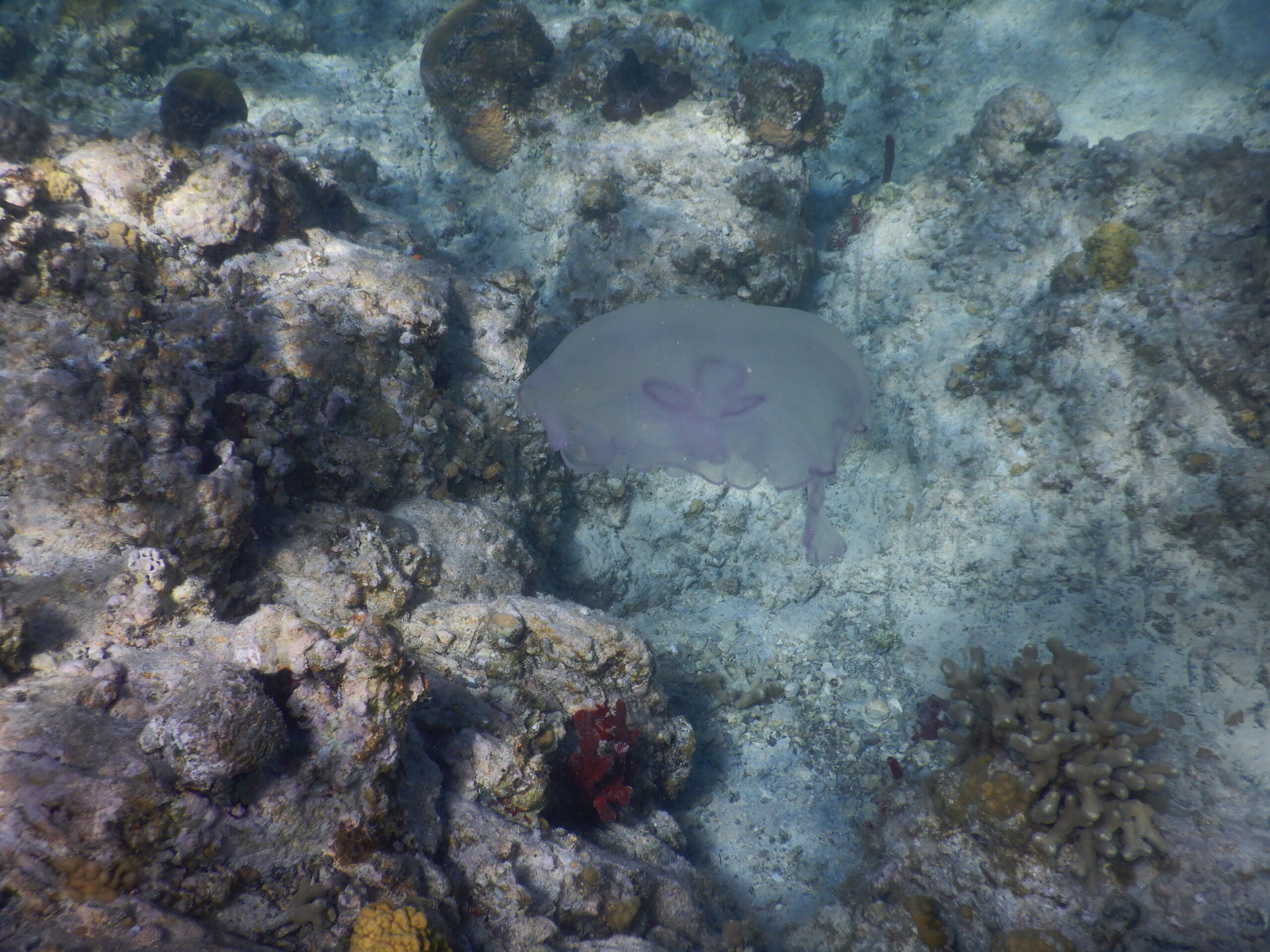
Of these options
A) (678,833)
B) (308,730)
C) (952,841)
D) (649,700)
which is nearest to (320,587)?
(308,730)

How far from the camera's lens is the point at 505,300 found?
17.1ft

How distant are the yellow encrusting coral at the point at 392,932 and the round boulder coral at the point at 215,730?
0.70 meters

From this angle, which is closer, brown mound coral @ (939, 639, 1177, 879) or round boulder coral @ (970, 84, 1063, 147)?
brown mound coral @ (939, 639, 1177, 879)

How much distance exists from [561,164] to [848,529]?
536 cm

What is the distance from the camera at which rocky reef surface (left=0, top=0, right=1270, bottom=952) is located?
2438mm

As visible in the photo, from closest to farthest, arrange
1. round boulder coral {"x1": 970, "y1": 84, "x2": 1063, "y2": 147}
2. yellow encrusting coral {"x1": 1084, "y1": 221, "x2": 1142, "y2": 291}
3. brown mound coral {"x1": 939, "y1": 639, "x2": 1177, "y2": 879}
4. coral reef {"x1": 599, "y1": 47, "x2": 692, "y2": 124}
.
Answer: brown mound coral {"x1": 939, "y1": 639, "x2": 1177, "y2": 879} < yellow encrusting coral {"x1": 1084, "y1": 221, "x2": 1142, "y2": 291} < round boulder coral {"x1": 970, "y1": 84, "x2": 1063, "y2": 147} < coral reef {"x1": 599, "y1": 47, "x2": 692, "y2": 124}

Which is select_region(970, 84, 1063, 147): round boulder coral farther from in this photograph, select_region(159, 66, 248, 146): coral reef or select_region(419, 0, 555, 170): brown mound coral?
select_region(159, 66, 248, 146): coral reef

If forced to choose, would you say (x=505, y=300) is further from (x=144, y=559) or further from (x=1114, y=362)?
(x=1114, y=362)

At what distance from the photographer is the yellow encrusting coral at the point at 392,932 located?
205 centimetres

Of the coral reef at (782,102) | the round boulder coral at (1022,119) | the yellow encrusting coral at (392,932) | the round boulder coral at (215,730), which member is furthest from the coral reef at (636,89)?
the yellow encrusting coral at (392,932)

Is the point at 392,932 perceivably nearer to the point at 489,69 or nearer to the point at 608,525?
the point at 608,525

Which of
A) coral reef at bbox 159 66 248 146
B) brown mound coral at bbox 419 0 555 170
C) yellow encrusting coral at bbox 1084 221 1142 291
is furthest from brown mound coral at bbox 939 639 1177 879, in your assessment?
coral reef at bbox 159 66 248 146

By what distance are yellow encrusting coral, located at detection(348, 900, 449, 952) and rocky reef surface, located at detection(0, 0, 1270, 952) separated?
0.05 feet

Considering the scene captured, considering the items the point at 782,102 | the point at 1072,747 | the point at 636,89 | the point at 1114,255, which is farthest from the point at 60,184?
the point at 1114,255
